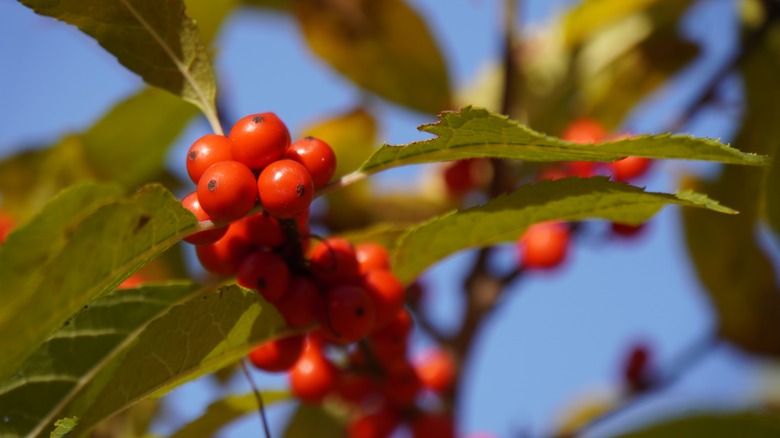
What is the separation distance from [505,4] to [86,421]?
1.15m

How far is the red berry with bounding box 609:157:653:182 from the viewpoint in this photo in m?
1.78

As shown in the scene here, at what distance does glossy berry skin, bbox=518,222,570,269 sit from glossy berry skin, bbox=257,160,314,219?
97cm

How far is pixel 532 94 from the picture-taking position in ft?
6.61

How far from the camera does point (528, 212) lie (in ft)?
3.15

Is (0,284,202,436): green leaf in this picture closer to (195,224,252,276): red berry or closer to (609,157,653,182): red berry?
(195,224,252,276): red berry

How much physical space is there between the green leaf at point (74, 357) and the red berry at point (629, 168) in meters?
1.11

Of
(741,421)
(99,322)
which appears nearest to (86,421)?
(99,322)

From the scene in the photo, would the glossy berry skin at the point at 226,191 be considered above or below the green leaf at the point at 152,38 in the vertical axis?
below

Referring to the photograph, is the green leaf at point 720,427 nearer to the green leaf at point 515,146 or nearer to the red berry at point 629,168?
the green leaf at point 515,146

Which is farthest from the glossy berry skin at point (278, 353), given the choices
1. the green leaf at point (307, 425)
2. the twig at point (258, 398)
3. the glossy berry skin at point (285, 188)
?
the green leaf at point (307, 425)

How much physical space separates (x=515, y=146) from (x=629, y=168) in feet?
3.42

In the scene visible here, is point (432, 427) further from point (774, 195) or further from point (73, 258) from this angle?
point (73, 258)

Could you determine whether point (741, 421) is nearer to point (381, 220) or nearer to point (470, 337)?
point (470, 337)

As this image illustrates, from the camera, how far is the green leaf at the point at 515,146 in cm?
79
